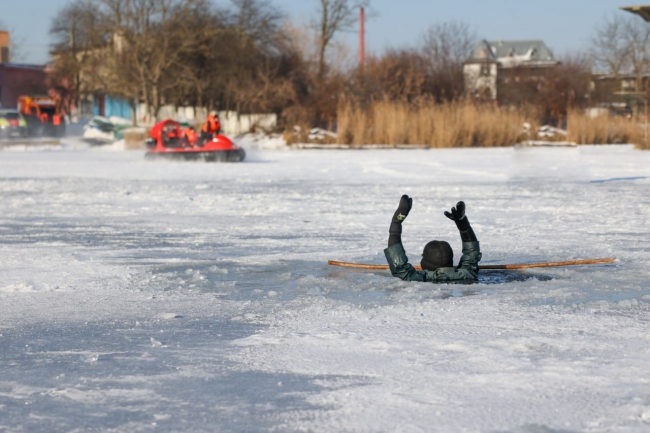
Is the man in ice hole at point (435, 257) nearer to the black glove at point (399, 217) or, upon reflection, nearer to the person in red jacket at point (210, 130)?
the black glove at point (399, 217)

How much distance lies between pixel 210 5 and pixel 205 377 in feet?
144

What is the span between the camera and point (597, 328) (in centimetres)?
441

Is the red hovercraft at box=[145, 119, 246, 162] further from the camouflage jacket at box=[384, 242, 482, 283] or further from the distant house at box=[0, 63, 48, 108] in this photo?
the distant house at box=[0, 63, 48, 108]

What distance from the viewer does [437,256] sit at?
19.2 ft

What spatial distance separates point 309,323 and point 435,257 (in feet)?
5.02

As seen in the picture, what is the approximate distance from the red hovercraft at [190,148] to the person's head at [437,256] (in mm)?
14748

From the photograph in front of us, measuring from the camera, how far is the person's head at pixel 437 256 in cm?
587

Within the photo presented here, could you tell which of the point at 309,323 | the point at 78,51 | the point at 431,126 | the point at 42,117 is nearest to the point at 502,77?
the point at 78,51

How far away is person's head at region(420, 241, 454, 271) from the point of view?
5867 millimetres

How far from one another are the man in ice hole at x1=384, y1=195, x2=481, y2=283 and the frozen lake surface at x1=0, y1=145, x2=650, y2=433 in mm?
112

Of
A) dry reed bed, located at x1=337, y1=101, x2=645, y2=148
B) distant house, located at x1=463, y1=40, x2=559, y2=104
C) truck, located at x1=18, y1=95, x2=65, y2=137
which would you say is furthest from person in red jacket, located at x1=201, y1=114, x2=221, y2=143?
distant house, located at x1=463, y1=40, x2=559, y2=104

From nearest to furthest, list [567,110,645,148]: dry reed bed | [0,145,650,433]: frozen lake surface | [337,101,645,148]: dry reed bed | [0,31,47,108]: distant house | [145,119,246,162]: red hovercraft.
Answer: [0,145,650,433]: frozen lake surface → [145,119,246,162]: red hovercraft → [337,101,645,148]: dry reed bed → [567,110,645,148]: dry reed bed → [0,31,47,108]: distant house

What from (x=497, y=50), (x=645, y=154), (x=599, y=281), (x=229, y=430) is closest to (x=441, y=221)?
(x=599, y=281)

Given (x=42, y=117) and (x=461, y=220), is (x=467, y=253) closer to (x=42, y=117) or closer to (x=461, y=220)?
(x=461, y=220)
